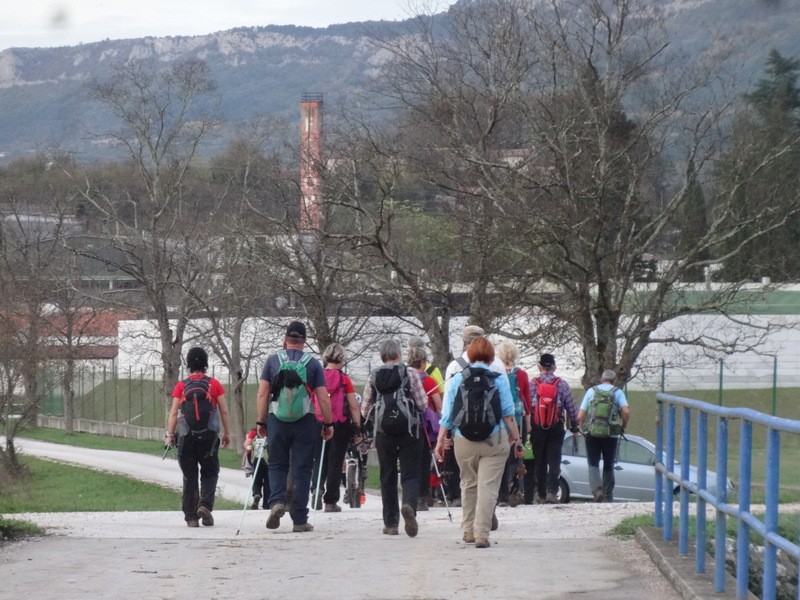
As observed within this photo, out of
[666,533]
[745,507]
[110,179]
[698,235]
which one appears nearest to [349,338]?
[698,235]

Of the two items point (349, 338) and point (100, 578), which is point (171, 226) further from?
point (100, 578)

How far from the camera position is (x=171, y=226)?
4859cm

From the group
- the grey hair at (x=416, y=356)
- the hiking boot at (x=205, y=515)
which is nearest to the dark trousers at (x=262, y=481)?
the hiking boot at (x=205, y=515)

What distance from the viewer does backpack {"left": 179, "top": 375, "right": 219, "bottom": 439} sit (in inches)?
463

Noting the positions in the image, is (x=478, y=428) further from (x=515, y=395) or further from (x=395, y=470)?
(x=515, y=395)

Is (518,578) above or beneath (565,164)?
beneath

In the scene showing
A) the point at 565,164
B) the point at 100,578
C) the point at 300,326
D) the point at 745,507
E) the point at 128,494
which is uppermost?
the point at 565,164

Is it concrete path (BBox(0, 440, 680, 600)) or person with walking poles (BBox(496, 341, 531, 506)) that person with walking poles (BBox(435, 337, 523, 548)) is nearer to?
concrete path (BBox(0, 440, 680, 600))

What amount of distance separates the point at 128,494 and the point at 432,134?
11012mm

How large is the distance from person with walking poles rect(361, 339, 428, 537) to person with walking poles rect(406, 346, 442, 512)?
123 cm

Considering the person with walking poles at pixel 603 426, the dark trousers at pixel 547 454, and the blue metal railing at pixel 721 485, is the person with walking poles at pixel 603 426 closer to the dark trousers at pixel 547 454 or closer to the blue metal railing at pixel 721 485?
the dark trousers at pixel 547 454

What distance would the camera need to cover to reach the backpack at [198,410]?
463 inches

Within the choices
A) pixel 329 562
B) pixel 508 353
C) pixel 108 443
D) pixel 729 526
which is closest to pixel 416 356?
pixel 508 353

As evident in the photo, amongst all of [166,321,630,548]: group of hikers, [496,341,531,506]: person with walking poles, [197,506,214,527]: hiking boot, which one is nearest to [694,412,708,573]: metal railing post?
[166,321,630,548]: group of hikers
